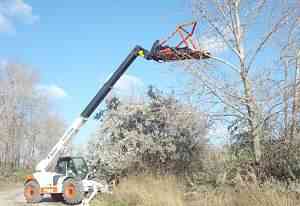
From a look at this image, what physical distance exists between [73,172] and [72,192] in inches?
70.6

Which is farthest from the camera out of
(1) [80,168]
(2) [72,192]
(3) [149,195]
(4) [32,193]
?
(1) [80,168]

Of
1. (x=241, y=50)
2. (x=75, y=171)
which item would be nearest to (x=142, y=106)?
(x=75, y=171)

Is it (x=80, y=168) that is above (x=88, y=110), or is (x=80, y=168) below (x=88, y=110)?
below

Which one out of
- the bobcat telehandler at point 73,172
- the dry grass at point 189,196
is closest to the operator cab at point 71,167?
the bobcat telehandler at point 73,172

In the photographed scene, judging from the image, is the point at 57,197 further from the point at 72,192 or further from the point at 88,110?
the point at 88,110

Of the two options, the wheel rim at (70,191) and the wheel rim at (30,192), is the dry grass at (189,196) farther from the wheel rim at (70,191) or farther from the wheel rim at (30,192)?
the wheel rim at (30,192)

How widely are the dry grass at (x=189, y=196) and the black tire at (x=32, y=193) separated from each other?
352 centimetres

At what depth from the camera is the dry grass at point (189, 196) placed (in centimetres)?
827

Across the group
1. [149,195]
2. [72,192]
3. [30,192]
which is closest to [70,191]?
[72,192]

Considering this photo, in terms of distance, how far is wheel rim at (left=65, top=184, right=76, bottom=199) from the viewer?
15430 millimetres

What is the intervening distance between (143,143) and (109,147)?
1.98m

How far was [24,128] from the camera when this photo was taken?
40219 mm

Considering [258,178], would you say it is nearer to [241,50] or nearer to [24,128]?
[241,50]

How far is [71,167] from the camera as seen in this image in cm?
1730
